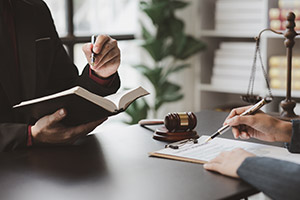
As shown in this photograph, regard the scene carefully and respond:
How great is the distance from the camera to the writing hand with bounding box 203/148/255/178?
4.47ft

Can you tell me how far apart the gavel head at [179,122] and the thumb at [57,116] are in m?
0.37

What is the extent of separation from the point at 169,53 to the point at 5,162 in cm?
258

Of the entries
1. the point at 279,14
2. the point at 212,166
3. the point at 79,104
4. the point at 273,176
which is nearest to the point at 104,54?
the point at 79,104

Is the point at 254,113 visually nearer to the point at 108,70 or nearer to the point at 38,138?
the point at 108,70

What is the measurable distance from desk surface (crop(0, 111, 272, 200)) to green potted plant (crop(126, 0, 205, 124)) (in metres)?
2.14

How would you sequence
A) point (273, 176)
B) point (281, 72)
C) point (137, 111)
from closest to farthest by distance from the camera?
point (273, 176) < point (281, 72) < point (137, 111)

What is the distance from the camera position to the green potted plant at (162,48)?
389cm

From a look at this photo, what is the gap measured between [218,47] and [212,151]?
291cm

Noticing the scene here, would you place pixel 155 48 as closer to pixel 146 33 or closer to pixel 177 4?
pixel 146 33

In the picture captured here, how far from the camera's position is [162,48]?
3.99 metres

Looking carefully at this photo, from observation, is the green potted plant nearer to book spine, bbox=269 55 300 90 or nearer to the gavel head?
book spine, bbox=269 55 300 90

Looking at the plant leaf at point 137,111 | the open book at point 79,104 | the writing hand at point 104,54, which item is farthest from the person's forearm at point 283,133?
the plant leaf at point 137,111

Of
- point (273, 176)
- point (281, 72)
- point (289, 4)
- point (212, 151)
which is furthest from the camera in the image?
point (281, 72)

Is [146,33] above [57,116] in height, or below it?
above
